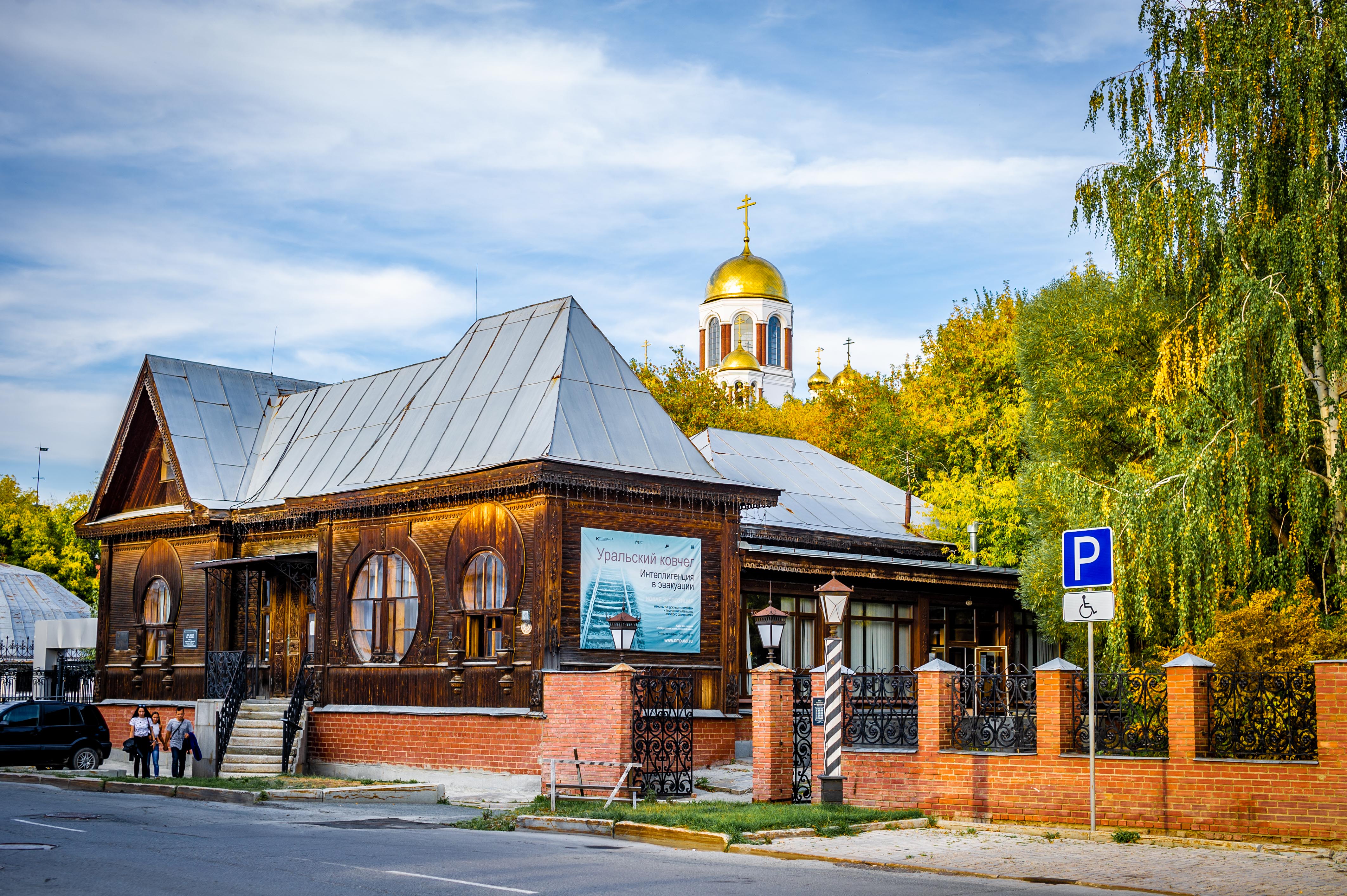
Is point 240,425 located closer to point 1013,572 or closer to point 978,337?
point 1013,572

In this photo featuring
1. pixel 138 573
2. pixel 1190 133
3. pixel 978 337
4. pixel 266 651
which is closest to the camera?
pixel 1190 133

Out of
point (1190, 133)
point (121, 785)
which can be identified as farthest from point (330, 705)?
point (1190, 133)

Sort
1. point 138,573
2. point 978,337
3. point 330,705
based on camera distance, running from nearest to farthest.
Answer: point 330,705
point 138,573
point 978,337

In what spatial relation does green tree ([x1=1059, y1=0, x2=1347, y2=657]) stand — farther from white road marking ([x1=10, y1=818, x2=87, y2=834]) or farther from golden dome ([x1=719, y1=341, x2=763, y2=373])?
golden dome ([x1=719, y1=341, x2=763, y2=373])

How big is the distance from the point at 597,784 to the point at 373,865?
704 cm

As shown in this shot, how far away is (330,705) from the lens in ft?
85.8

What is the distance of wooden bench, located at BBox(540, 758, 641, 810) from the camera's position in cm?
1872

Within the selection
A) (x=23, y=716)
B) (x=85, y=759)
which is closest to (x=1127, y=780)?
(x=85, y=759)

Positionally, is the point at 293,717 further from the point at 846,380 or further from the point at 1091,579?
the point at 846,380

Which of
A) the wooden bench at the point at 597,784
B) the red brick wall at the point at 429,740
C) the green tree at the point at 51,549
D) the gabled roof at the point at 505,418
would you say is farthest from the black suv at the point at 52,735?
the green tree at the point at 51,549

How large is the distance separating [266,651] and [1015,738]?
61.9 ft

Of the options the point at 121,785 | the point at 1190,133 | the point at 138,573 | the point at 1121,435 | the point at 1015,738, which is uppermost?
the point at 1190,133

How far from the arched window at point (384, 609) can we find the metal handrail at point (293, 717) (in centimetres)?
146

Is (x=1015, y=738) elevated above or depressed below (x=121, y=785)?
above
